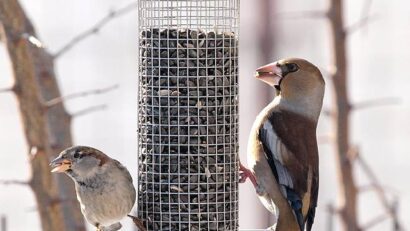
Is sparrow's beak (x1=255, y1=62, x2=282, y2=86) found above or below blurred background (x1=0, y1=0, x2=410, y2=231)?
above

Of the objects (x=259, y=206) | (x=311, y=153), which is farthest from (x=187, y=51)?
(x=259, y=206)

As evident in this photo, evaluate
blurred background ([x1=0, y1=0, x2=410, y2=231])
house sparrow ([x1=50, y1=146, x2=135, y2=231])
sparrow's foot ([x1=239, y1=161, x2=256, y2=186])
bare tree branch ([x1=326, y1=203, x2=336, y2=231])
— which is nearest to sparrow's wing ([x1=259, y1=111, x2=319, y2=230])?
sparrow's foot ([x1=239, y1=161, x2=256, y2=186])

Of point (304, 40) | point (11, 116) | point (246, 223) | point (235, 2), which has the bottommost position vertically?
point (246, 223)

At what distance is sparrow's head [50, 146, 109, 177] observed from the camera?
5.56 meters

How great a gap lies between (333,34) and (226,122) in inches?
63.9

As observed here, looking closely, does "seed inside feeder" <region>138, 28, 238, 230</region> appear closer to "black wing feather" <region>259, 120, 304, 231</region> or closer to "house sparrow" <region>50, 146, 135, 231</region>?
"house sparrow" <region>50, 146, 135, 231</region>

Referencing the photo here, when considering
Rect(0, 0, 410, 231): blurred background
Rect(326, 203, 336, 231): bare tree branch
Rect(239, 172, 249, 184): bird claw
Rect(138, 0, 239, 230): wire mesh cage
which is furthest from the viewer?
Rect(0, 0, 410, 231): blurred background

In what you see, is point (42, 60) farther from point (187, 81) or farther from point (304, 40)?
point (304, 40)

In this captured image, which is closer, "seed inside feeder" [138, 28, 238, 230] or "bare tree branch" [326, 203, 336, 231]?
"seed inside feeder" [138, 28, 238, 230]

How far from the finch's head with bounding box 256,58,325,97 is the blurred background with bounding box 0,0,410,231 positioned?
5.63m

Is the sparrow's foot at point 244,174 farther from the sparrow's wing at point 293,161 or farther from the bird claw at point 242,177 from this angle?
the sparrow's wing at point 293,161

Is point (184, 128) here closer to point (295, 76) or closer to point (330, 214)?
point (295, 76)

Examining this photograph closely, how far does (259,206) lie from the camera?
12773mm

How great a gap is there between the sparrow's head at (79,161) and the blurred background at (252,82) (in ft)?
21.4
